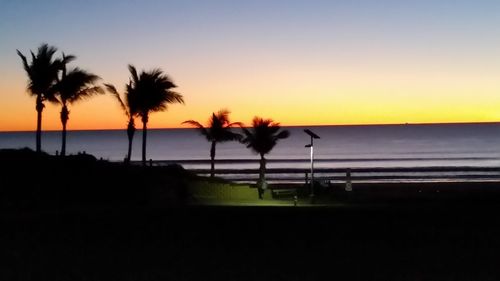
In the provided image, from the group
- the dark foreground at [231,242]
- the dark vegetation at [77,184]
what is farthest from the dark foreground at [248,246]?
the dark vegetation at [77,184]

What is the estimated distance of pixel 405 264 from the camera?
11.2m

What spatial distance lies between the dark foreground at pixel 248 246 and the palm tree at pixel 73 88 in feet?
47.5

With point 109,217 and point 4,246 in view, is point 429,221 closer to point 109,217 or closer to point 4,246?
point 109,217

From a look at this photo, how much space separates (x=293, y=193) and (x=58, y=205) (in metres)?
13.1

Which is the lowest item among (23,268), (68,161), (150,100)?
(23,268)

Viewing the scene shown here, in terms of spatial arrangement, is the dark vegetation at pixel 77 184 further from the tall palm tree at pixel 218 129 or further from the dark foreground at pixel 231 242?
the tall palm tree at pixel 218 129

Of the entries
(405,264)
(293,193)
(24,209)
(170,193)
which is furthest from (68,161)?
(405,264)

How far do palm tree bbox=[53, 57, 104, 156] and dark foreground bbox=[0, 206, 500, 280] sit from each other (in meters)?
14.5

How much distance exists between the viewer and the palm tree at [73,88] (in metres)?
32.1

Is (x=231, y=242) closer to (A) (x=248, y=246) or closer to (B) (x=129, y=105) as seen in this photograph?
(A) (x=248, y=246)

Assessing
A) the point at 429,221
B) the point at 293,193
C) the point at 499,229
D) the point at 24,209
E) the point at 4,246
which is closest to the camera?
the point at 4,246

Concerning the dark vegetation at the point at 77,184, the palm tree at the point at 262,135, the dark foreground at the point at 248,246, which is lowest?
the dark foreground at the point at 248,246

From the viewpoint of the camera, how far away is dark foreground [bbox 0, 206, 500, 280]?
34.1 ft

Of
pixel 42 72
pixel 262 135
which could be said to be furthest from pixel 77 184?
pixel 262 135
